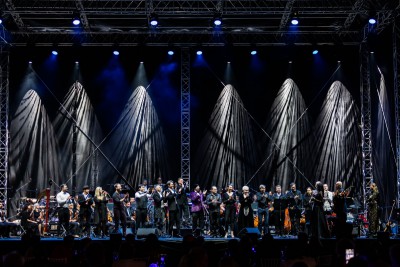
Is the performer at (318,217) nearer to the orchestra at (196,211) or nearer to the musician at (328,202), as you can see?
the orchestra at (196,211)

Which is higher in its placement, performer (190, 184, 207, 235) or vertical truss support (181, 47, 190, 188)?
vertical truss support (181, 47, 190, 188)

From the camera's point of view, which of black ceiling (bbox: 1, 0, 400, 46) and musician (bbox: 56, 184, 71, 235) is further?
black ceiling (bbox: 1, 0, 400, 46)

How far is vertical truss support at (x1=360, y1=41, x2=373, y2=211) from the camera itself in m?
21.8

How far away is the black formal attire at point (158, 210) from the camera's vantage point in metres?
18.0

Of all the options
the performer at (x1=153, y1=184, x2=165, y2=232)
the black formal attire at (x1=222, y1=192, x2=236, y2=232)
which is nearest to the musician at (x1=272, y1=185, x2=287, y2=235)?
the black formal attire at (x1=222, y1=192, x2=236, y2=232)

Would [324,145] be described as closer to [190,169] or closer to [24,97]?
[190,169]

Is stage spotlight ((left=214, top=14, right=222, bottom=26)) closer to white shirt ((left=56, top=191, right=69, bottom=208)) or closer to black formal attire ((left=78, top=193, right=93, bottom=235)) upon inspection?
black formal attire ((left=78, top=193, right=93, bottom=235))

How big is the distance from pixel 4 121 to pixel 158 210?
8218mm

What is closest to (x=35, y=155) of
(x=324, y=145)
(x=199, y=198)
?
(x=199, y=198)

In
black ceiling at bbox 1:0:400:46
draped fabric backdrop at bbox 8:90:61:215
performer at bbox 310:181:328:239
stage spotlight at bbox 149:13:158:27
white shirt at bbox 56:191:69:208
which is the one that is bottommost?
performer at bbox 310:181:328:239

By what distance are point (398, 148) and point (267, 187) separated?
19.1 ft

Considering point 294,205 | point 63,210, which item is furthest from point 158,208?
point 294,205

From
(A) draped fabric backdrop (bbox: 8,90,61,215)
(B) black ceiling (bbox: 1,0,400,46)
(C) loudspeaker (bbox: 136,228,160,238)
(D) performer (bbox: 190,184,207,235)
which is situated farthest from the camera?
(A) draped fabric backdrop (bbox: 8,90,61,215)

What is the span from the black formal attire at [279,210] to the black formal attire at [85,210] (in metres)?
6.18
